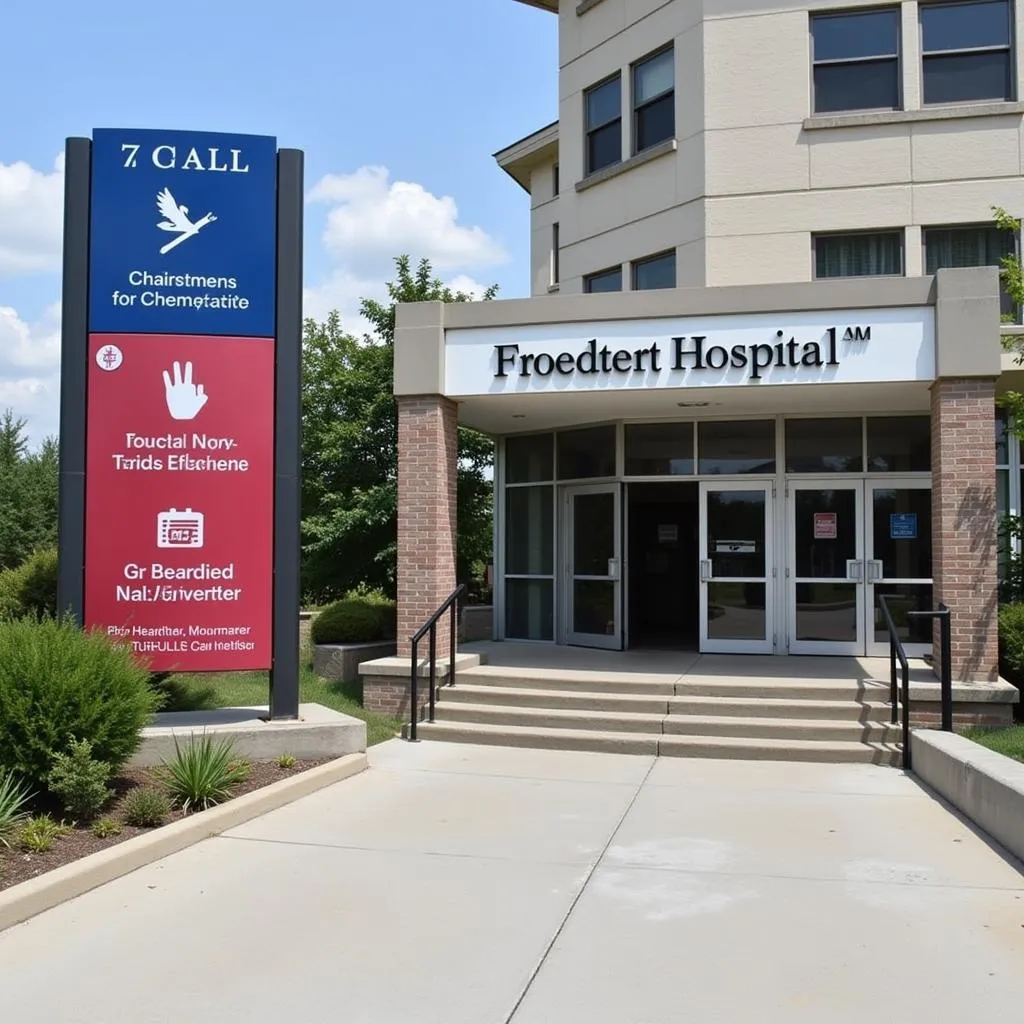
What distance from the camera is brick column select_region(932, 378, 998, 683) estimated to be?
34.2 feet

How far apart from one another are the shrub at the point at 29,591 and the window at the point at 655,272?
9212 mm

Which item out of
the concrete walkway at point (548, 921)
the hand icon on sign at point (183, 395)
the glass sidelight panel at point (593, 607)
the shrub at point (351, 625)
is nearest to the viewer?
the concrete walkway at point (548, 921)

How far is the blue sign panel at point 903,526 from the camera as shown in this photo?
43.4 feet

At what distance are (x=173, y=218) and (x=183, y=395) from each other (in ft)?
5.13

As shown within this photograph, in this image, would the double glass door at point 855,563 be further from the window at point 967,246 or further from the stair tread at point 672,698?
the window at point 967,246

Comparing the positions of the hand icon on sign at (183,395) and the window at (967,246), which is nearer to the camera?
the hand icon on sign at (183,395)

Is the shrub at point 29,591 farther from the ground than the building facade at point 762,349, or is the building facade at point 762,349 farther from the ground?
the building facade at point 762,349

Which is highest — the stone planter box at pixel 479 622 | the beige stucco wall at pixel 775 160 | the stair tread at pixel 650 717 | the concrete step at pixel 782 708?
the beige stucco wall at pixel 775 160

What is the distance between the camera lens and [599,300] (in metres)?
11.5

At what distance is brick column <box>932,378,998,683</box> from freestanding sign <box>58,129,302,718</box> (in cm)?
648

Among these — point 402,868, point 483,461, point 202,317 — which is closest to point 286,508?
point 202,317

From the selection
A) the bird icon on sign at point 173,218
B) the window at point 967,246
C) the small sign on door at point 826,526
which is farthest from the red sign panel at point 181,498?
the window at point 967,246

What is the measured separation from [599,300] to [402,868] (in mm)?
7088

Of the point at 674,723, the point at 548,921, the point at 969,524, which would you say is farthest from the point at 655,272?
the point at 548,921
